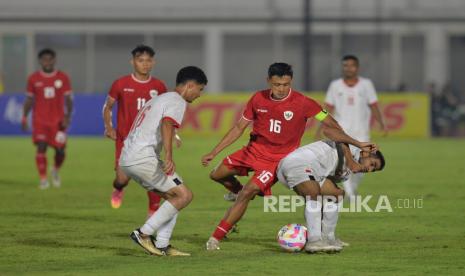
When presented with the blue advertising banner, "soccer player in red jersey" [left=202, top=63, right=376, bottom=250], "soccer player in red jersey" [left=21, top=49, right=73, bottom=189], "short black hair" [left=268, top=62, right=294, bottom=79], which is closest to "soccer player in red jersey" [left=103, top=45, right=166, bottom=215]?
"soccer player in red jersey" [left=202, top=63, right=376, bottom=250]

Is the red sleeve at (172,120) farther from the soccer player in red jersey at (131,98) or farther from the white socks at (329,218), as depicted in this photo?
the soccer player in red jersey at (131,98)

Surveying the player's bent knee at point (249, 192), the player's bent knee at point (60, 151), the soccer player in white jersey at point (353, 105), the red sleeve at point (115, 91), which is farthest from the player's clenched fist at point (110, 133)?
Result: the player's bent knee at point (60, 151)

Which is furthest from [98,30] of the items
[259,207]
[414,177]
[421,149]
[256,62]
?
[259,207]

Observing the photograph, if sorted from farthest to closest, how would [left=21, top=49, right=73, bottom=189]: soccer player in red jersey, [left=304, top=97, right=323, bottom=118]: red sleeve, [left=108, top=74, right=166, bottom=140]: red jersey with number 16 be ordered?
[left=21, top=49, right=73, bottom=189]: soccer player in red jersey → [left=108, top=74, right=166, bottom=140]: red jersey with number 16 → [left=304, top=97, right=323, bottom=118]: red sleeve

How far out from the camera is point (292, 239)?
12.1 m

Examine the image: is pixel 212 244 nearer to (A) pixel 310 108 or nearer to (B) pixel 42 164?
(A) pixel 310 108

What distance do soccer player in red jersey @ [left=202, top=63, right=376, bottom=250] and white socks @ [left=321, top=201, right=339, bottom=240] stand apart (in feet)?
2.08

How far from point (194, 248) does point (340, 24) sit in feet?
120

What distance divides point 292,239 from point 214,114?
25582 millimetres

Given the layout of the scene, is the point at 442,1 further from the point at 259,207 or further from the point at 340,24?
the point at 259,207

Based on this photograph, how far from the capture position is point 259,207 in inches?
685

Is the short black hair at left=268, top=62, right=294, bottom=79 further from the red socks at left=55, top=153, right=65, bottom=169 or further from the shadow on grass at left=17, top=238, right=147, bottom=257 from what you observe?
the red socks at left=55, top=153, right=65, bottom=169

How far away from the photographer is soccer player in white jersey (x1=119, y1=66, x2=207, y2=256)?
38.3 ft

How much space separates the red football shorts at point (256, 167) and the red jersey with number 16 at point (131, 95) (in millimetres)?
2122
